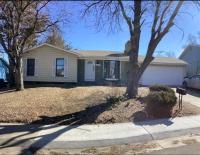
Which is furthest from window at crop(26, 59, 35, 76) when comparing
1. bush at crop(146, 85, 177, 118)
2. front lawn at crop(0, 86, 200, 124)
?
bush at crop(146, 85, 177, 118)

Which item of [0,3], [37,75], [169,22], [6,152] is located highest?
[0,3]

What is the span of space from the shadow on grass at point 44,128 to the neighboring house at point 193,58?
82.3ft

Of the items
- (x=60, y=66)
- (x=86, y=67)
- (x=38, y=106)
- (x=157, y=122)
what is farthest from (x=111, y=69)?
(x=157, y=122)

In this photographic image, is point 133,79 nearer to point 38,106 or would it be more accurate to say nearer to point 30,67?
point 38,106

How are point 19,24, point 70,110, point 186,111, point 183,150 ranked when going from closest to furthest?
point 183,150
point 70,110
point 186,111
point 19,24

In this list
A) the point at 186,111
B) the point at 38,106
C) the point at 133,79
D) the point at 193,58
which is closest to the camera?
the point at 186,111

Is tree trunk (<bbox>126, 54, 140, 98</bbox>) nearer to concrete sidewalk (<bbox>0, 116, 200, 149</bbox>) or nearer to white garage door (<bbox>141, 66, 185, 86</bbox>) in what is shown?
concrete sidewalk (<bbox>0, 116, 200, 149</bbox>)

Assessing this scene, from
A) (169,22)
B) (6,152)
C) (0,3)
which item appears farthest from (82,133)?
(0,3)

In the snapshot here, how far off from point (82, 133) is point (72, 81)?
18.2 meters

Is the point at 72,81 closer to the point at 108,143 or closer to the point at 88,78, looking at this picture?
the point at 88,78

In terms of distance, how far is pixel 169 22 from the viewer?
664 inches

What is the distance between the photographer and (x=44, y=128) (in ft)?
42.1

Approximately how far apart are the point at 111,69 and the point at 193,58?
501 inches

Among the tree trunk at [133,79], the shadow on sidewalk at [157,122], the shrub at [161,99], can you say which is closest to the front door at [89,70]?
the tree trunk at [133,79]
